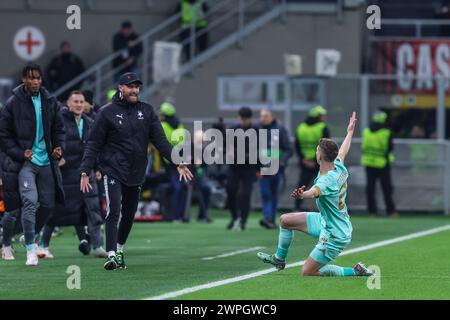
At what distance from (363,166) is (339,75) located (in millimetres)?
2195

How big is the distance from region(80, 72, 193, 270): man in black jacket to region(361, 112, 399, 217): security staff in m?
13.2

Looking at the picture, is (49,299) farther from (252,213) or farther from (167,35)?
(167,35)

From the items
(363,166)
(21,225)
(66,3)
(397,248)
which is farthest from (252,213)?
(21,225)

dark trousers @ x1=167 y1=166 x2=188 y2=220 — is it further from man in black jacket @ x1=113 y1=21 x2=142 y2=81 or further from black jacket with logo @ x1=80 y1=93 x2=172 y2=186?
black jacket with logo @ x1=80 y1=93 x2=172 y2=186

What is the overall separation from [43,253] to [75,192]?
87cm

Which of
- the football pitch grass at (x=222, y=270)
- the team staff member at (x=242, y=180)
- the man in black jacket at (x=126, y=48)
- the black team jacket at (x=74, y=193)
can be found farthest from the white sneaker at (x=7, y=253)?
the man in black jacket at (x=126, y=48)

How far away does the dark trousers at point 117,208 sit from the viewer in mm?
15359

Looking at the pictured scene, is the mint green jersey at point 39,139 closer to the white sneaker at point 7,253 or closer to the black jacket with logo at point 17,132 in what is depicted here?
the black jacket with logo at point 17,132

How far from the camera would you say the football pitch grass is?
12.8m

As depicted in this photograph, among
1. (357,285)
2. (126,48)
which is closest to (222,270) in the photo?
(357,285)

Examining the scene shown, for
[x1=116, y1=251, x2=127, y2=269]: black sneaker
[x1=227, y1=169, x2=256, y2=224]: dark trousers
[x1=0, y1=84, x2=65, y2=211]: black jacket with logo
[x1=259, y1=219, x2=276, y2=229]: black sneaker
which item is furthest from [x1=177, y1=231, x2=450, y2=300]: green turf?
[x1=259, y1=219, x2=276, y2=229]: black sneaker

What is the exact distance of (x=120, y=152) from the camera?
15.4 metres

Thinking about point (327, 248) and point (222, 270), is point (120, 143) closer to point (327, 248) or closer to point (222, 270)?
point (222, 270)

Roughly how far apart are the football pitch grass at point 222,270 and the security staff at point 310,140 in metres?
4.14
